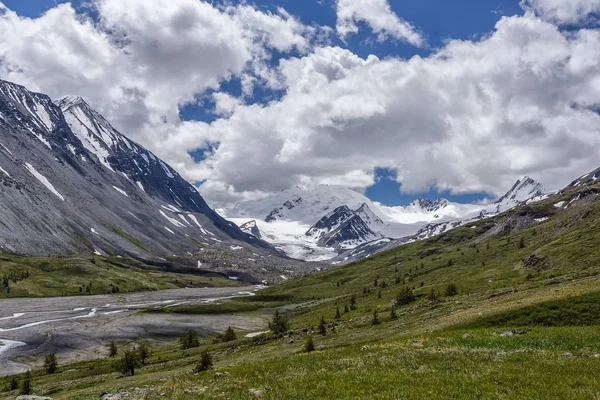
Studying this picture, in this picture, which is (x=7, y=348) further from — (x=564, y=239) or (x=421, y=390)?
(x=564, y=239)

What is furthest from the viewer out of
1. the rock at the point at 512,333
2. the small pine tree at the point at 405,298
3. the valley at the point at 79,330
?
the valley at the point at 79,330

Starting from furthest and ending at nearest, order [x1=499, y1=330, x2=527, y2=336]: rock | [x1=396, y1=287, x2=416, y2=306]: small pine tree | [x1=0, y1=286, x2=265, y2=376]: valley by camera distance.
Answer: [x1=0, y1=286, x2=265, y2=376]: valley → [x1=396, y1=287, x2=416, y2=306]: small pine tree → [x1=499, y1=330, x2=527, y2=336]: rock

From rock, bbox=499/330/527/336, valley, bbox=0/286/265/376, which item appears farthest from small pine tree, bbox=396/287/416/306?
valley, bbox=0/286/265/376

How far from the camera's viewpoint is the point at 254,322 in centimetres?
18000

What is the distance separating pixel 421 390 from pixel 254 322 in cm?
16859

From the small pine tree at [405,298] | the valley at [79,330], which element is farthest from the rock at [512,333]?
the valley at [79,330]

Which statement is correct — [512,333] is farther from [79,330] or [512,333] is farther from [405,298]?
[79,330]

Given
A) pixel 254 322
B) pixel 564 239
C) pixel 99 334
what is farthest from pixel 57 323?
pixel 564 239

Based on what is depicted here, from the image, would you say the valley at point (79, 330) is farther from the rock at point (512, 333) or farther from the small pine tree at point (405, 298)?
the rock at point (512, 333)

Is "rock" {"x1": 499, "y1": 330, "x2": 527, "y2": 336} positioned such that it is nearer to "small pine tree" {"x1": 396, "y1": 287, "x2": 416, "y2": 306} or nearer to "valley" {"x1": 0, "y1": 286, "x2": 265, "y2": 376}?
"small pine tree" {"x1": 396, "y1": 287, "x2": 416, "y2": 306}

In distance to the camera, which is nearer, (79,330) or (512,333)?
(512,333)

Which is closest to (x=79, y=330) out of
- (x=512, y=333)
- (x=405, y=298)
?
(x=405, y=298)

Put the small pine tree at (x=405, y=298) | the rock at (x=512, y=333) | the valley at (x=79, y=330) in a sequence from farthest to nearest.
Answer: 1. the valley at (x=79, y=330)
2. the small pine tree at (x=405, y=298)
3. the rock at (x=512, y=333)

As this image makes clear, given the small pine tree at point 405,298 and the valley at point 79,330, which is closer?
the small pine tree at point 405,298
